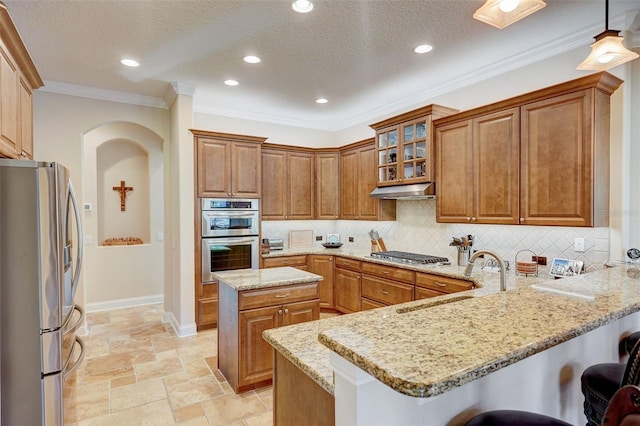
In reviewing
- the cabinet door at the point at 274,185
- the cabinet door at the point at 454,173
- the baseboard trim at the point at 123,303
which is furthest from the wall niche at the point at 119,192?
the cabinet door at the point at 454,173

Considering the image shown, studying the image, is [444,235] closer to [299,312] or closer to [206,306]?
[299,312]

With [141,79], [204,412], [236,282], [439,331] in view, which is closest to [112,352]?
[204,412]

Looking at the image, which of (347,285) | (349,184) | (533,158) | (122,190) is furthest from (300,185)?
(533,158)

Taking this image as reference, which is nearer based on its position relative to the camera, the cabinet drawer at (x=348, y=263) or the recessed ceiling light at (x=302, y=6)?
the recessed ceiling light at (x=302, y=6)

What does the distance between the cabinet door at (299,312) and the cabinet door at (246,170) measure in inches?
81.9

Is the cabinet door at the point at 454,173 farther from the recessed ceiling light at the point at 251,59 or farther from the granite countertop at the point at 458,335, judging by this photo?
the recessed ceiling light at the point at 251,59

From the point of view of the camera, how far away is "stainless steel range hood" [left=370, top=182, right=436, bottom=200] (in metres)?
3.73

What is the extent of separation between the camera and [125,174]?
5.78 meters

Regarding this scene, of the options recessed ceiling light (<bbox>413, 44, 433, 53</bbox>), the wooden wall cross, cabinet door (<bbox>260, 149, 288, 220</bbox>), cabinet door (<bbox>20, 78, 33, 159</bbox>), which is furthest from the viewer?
the wooden wall cross

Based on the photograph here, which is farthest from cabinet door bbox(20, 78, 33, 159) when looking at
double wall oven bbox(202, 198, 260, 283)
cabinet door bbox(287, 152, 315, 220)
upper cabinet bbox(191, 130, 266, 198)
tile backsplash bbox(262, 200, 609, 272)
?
cabinet door bbox(287, 152, 315, 220)

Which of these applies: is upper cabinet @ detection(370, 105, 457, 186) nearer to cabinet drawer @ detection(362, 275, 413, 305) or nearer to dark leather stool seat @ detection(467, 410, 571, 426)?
cabinet drawer @ detection(362, 275, 413, 305)

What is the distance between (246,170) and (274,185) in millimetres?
592

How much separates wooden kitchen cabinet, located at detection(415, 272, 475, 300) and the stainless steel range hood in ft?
2.93

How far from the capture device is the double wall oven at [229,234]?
427cm
